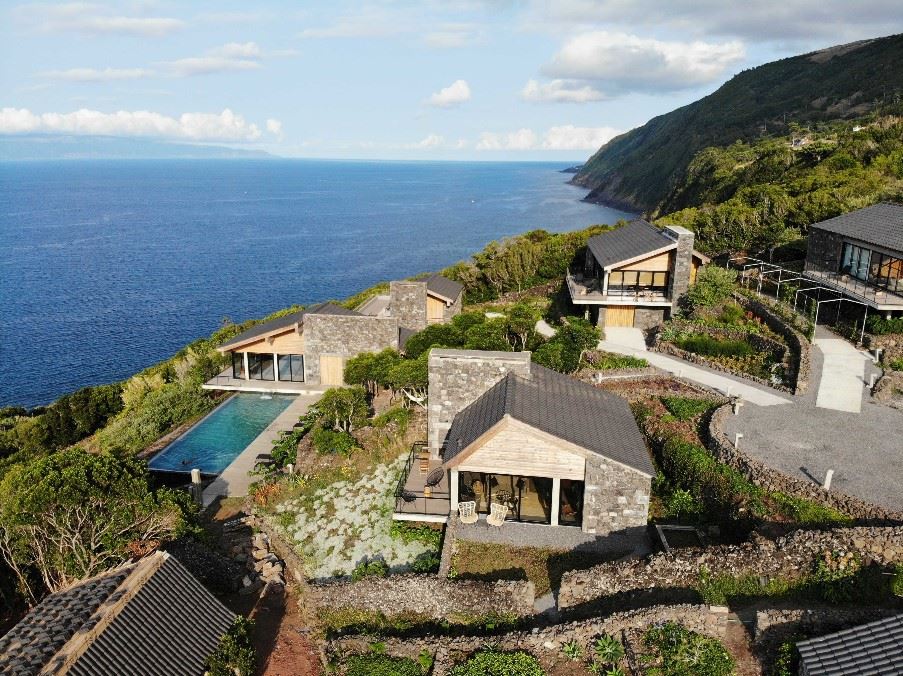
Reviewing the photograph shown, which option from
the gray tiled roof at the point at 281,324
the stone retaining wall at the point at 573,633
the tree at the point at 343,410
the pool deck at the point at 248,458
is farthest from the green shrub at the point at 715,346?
the pool deck at the point at 248,458

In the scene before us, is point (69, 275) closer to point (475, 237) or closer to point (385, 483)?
point (475, 237)

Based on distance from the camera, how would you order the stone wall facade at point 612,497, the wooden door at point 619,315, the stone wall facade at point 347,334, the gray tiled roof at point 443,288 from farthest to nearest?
the gray tiled roof at point 443,288 < the wooden door at point 619,315 < the stone wall facade at point 347,334 < the stone wall facade at point 612,497

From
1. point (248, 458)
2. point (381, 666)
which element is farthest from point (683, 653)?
point (248, 458)

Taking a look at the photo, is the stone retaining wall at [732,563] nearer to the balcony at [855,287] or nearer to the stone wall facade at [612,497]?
the stone wall facade at [612,497]

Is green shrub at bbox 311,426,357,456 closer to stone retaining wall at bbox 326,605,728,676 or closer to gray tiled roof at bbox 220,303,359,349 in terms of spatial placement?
stone retaining wall at bbox 326,605,728,676

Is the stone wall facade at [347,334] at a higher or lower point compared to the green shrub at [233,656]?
higher

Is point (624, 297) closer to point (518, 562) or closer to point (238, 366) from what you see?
point (238, 366)

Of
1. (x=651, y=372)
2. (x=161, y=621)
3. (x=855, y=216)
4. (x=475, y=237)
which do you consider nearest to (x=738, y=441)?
(x=651, y=372)
